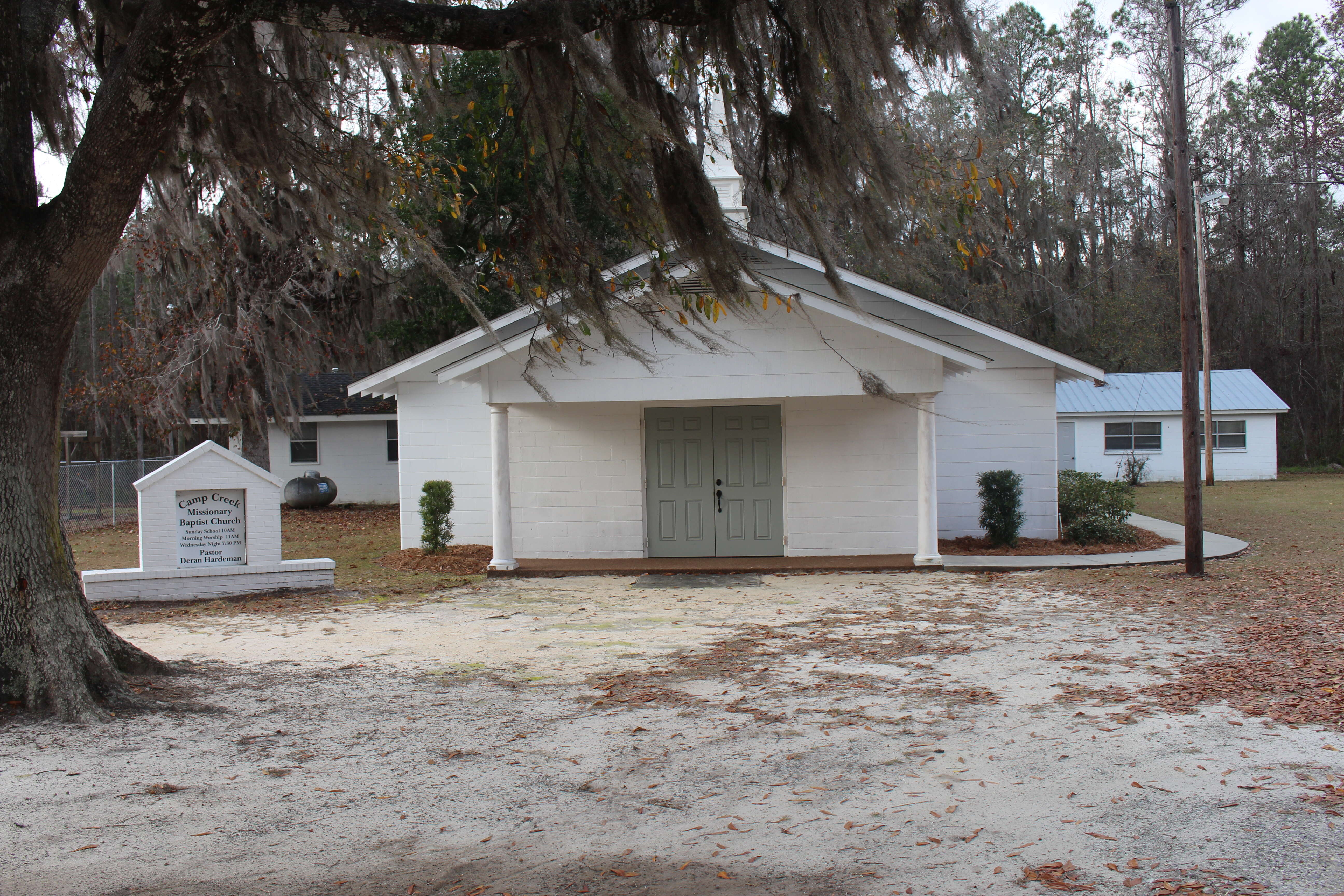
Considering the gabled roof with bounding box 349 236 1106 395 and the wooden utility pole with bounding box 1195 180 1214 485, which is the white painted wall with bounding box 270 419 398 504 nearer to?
the gabled roof with bounding box 349 236 1106 395

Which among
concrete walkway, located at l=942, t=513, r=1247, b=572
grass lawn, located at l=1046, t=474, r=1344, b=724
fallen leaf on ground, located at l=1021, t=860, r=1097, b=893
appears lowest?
fallen leaf on ground, located at l=1021, t=860, r=1097, b=893

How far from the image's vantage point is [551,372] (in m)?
12.4

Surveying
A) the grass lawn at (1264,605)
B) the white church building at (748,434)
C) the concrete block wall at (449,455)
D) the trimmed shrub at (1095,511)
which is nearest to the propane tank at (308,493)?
the white church building at (748,434)

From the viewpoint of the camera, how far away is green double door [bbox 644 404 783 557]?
46.6 ft

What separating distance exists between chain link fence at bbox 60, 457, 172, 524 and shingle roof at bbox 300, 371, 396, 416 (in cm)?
381

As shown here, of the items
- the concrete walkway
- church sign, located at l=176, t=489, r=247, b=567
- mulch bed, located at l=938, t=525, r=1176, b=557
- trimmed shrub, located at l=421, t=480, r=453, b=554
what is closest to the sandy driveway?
church sign, located at l=176, t=489, r=247, b=567

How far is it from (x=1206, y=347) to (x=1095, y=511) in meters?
16.6

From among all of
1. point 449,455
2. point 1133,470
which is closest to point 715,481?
point 449,455

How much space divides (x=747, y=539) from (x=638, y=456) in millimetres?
1929

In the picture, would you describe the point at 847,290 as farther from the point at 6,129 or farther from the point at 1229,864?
the point at 6,129

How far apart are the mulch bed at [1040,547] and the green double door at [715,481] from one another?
2.52m

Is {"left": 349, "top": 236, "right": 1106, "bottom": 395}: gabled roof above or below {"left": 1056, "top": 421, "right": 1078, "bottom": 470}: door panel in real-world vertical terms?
above

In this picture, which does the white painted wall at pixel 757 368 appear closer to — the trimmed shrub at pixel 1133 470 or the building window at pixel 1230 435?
the trimmed shrub at pixel 1133 470

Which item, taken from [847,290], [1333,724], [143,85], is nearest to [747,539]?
[847,290]
